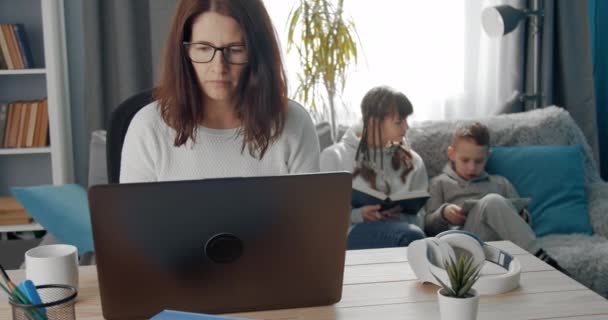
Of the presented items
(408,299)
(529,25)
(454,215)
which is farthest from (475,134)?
(408,299)

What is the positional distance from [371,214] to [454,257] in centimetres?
124

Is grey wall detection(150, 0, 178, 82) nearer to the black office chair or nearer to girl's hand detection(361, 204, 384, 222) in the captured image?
girl's hand detection(361, 204, 384, 222)

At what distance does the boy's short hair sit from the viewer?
8.67 ft

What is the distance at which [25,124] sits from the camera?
3.10 meters

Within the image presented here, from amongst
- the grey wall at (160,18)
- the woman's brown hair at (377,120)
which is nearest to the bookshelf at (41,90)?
the grey wall at (160,18)

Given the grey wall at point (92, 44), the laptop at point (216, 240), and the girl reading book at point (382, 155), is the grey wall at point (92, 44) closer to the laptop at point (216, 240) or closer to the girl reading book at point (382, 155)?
the girl reading book at point (382, 155)

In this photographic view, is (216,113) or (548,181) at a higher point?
(216,113)

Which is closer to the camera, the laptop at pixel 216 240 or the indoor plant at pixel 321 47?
the laptop at pixel 216 240

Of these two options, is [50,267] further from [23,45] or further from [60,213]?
[23,45]

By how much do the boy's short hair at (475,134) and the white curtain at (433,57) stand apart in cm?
72

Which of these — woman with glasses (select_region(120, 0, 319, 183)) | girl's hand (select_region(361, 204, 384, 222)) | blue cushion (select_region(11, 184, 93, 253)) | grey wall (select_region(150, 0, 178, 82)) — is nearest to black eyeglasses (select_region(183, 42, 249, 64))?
woman with glasses (select_region(120, 0, 319, 183))

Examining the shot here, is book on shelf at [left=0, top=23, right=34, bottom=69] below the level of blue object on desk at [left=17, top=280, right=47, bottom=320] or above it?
above

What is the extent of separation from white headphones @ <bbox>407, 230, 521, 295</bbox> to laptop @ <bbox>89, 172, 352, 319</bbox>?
0.21 metres

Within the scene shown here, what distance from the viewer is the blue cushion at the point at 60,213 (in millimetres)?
2076
